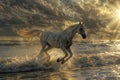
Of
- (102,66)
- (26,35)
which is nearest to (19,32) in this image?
(26,35)

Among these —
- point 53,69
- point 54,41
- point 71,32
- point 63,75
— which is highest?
point 71,32

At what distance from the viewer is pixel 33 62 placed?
1789 cm

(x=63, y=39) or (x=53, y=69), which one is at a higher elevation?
(x=63, y=39)

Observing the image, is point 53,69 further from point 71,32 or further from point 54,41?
point 71,32

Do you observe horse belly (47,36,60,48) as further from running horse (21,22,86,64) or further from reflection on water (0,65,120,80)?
reflection on water (0,65,120,80)

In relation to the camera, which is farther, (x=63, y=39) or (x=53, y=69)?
(x=63, y=39)

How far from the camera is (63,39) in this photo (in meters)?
17.5

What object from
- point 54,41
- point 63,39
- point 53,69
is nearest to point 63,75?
point 53,69

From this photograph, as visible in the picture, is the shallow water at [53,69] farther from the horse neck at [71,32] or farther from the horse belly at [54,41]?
the horse neck at [71,32]

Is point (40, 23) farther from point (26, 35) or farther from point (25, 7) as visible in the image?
point (26, 35)

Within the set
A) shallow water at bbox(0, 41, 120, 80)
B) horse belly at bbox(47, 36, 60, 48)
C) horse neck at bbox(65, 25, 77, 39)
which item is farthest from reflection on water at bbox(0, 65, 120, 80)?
horse belly at bbox(47, 36, 60, 48)

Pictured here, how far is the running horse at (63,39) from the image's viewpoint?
1717cm

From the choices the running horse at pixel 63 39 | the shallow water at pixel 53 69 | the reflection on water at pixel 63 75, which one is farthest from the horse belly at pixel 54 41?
the reflection on water at pixel 63 75

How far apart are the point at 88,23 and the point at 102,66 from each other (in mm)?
50726
